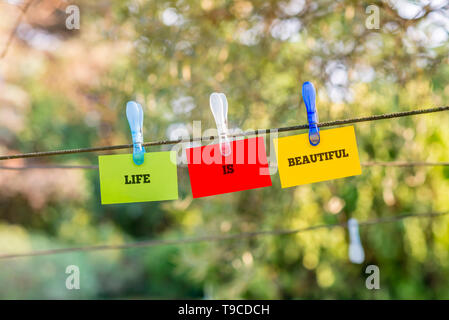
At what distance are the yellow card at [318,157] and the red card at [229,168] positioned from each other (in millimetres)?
37

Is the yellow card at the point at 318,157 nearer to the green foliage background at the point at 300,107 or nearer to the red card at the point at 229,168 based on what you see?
the red card at the point at 229,168

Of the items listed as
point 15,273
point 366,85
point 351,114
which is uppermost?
point 366,85

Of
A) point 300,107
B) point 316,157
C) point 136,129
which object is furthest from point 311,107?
point 300,107

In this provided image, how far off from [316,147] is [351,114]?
3.77ft

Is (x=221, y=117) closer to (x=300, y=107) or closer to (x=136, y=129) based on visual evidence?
(x=136, y=129)

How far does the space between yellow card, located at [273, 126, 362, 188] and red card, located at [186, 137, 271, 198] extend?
0.04 m

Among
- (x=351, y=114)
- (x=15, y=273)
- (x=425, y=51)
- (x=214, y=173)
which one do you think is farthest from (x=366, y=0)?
(x=15, y=273)

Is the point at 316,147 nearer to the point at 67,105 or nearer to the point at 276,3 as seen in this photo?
the point at 276,3

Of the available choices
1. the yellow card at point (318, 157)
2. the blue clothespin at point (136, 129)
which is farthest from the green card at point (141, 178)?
the yellow card at point (318, 157)

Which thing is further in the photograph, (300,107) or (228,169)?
(300,107)

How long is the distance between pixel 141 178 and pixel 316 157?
12.5 inches

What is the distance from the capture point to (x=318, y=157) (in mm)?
759

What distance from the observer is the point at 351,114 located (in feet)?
6.00

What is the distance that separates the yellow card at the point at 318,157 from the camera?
0.75 metres
